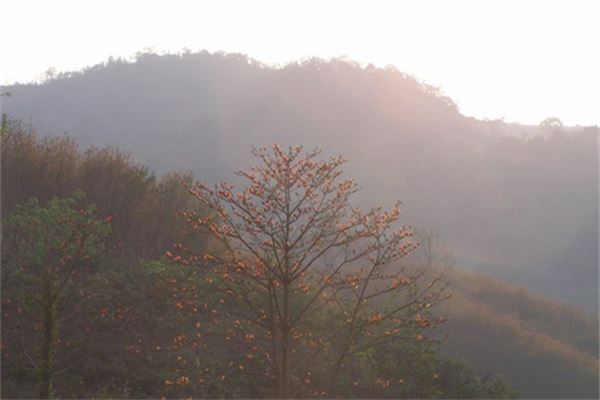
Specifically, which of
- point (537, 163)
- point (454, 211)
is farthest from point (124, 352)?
point (537, 163)

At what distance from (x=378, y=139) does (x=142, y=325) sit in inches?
1676

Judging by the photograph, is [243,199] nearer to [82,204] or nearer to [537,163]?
[82,204]

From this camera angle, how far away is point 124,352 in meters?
9.43

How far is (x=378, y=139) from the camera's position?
51.3 metres

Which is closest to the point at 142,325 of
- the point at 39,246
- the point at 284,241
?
the point at 39,246

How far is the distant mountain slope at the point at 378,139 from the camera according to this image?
43875mm

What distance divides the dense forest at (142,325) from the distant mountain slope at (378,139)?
26.7 meters

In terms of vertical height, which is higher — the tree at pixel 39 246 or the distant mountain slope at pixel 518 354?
the tree at pixel 39 246

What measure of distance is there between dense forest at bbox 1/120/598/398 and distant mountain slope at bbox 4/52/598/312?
1052 inches

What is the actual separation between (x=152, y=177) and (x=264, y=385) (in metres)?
4.94

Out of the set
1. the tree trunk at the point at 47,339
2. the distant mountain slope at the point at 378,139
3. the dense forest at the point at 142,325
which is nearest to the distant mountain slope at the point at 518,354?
the dense forest at the point at 142,325

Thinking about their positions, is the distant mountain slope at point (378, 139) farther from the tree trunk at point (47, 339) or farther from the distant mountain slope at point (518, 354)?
the tree trunk at point (47, 339)

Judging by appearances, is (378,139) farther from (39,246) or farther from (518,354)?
(39,246)

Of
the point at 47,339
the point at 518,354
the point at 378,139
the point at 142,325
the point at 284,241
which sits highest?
Answer: the point at 378,139
